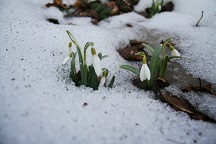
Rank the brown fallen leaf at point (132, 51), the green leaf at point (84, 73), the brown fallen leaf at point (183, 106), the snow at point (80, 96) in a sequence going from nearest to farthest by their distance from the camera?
the snow at point (80, 96) < the brown fallen leaf at point (183, 106) < the green leaf at point (84, 73) < the brown fallen leaf at point (132, 51)

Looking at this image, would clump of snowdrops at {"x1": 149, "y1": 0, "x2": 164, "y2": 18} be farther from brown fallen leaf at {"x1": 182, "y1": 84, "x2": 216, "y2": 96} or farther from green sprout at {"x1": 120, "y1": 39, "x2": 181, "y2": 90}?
brown fallen leaf at {"x1": 182, "y1": 84, "x2": 216, "y2": 96}

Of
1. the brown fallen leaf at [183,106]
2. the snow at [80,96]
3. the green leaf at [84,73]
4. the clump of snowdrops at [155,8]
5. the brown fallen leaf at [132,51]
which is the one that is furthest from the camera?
the clump of snowdrops at [155,8]

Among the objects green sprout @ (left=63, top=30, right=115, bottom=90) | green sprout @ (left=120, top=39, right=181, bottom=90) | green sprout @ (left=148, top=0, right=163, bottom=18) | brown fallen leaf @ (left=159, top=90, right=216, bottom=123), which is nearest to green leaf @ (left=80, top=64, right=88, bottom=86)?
green sprout @ (left=63, top=30, right=115, bottom=90)

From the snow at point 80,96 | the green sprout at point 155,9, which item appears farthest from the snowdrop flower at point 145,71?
the green sprout at point 155,9

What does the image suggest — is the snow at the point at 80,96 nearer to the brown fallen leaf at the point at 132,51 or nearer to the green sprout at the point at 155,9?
the brown fallen leaf at the point at 132,51

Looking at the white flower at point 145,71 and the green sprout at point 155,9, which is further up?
the green sprout at point 155,9

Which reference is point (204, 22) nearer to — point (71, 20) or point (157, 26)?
point (157, 26)

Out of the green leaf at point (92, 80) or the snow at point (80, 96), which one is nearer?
the snow at point (80, 96)

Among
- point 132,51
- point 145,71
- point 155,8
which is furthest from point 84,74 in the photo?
point 155,8

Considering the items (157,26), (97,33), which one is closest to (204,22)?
(157,26)
